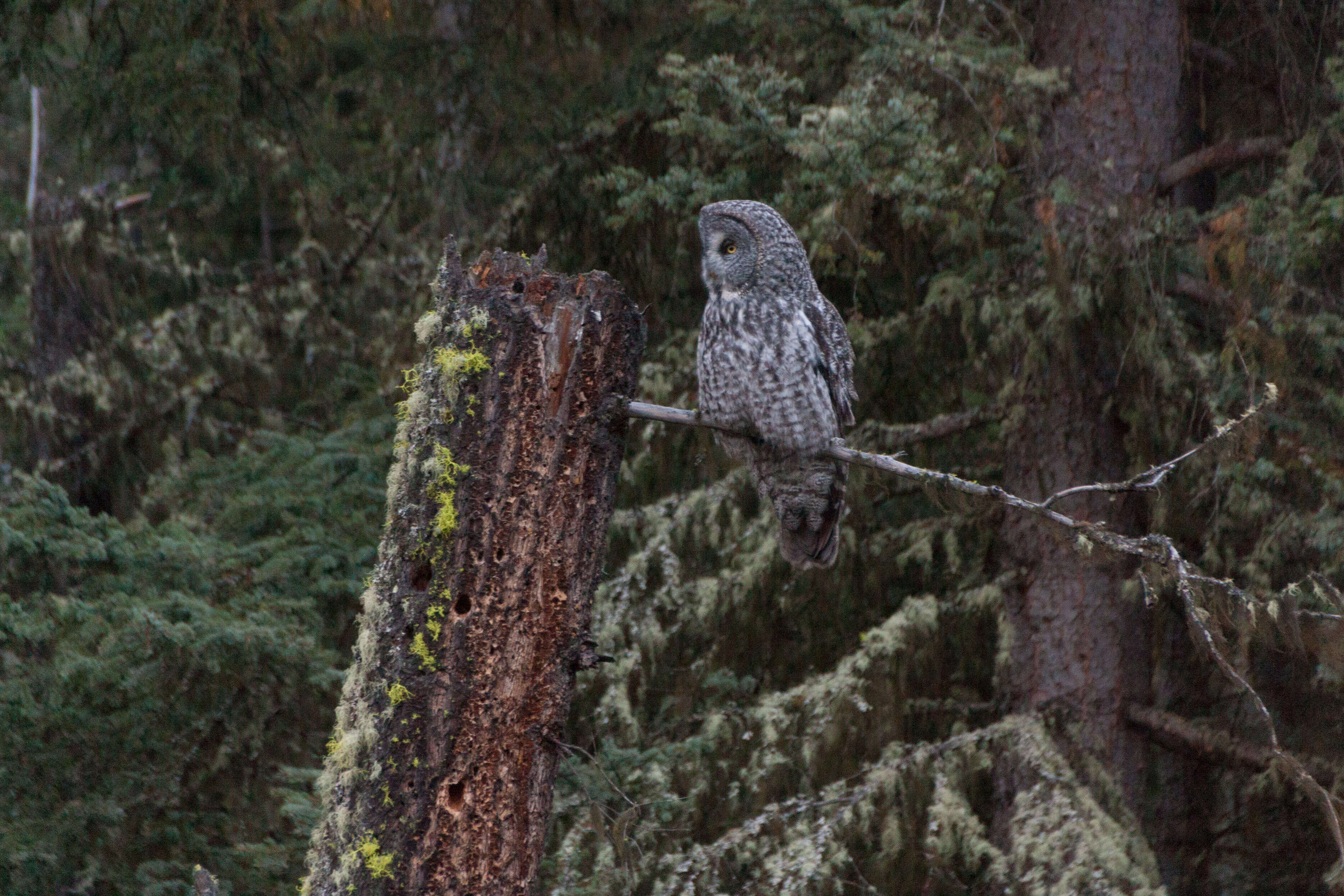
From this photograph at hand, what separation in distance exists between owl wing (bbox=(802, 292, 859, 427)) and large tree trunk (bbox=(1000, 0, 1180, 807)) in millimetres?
1169

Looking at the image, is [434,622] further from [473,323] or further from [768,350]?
[768,350]

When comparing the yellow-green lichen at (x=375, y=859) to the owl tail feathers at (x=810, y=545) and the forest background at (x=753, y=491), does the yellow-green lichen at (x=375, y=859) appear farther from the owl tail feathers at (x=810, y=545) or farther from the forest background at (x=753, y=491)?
the owl tail feathers at (x=810, y=545)

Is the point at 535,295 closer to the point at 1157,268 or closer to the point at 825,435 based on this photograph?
the point at 825,435

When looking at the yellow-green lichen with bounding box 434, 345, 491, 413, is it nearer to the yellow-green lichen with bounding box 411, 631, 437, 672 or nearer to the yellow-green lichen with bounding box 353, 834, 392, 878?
the yellow-green lichen with bounding box 411, 631, 437, 672

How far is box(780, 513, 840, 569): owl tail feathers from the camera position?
188 inches

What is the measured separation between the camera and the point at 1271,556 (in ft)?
15.9

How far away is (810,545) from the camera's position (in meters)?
4.83

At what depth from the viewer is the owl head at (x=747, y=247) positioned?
4395 mm

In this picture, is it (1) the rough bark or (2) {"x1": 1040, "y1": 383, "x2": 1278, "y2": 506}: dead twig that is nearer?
(2) {"x1": 1040, "y1": 383, "x2": 1278, "y2": 506}: dead twig

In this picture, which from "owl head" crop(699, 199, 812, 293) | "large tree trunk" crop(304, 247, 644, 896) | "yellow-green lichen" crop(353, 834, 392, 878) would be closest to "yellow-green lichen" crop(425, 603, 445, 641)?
"large tree trunk" crop(304, 247, 644, 896)

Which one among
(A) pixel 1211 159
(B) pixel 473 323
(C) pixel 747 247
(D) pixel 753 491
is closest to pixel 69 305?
(D) pixel 753 491

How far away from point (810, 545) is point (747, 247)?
1146 mm

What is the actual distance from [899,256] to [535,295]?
3133mm

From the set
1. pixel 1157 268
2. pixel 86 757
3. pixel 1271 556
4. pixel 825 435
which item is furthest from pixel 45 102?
pixel 1271 556
